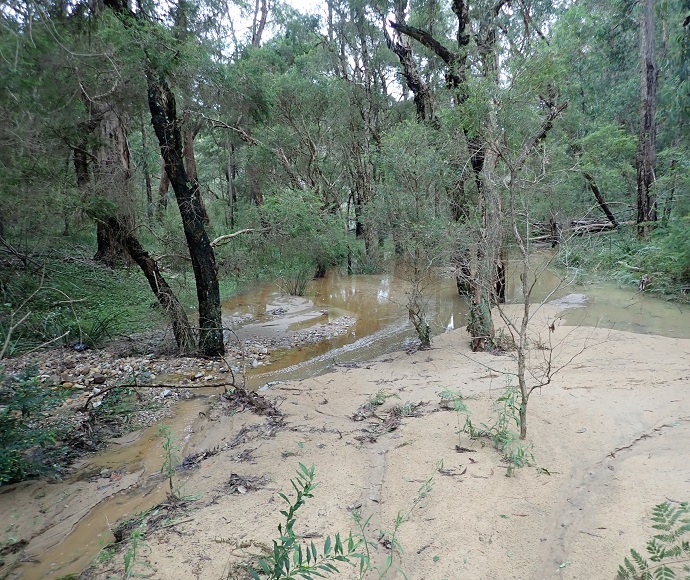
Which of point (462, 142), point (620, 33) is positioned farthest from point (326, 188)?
point (620, 33)

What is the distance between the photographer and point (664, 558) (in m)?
2.32

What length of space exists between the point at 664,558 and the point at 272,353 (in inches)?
280

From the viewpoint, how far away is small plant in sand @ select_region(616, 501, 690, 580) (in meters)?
2.19

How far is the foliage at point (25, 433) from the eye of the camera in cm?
375

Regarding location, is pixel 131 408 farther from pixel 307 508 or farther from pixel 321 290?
pixel 321 290

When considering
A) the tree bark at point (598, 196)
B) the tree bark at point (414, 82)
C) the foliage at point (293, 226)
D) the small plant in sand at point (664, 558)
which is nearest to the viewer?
the small plant in sand at point (664, 558)

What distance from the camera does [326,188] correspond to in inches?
749

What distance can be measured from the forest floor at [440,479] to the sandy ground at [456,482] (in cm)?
1

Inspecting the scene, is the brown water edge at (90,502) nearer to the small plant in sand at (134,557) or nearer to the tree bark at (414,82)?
the small plant in sand at (134,557)

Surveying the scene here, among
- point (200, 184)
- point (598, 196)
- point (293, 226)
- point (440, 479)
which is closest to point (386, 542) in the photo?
point (440, 479)

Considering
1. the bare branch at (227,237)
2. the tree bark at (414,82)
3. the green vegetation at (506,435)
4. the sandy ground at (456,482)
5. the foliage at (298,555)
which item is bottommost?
the sandy ground at (456,482)

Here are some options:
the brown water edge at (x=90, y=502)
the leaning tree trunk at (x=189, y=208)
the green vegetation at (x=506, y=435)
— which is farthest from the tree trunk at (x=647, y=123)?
the brown water edge at (x=90, y=502)

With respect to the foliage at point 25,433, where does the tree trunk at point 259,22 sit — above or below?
above

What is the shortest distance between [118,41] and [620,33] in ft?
63.0
